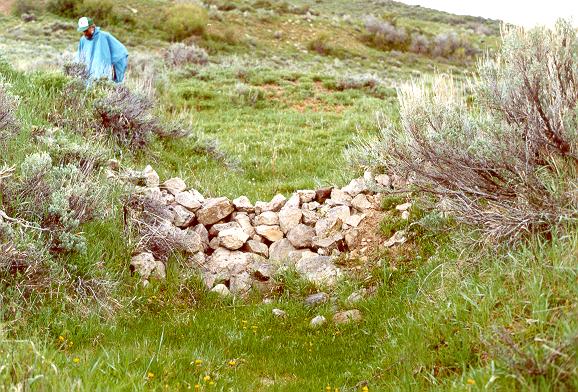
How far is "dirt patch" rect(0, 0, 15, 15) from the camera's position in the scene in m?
31.4

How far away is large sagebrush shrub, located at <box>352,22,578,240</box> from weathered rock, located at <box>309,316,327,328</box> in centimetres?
139

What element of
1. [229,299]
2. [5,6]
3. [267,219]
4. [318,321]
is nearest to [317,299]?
A: [318,321]

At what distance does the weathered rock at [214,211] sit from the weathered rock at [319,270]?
3.90 ft

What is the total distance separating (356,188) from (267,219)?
3.53 feet

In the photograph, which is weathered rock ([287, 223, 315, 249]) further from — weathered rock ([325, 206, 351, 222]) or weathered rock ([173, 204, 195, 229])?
weathered rock ([173, 204, 195, 229])

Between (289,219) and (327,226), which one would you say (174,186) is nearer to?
(289,219)

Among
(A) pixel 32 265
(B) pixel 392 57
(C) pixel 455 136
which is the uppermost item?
(C) pixel 455 136

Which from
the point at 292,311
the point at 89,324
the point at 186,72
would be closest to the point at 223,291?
the point at 292,311

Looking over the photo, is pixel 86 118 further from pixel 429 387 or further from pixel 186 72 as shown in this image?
pixel 186 72

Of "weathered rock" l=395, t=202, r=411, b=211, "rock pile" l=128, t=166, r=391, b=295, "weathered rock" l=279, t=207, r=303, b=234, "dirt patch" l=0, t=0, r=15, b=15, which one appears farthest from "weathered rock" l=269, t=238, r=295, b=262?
"dirt patch" l=0, t=0, r=15, b=15

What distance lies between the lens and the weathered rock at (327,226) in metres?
6.59

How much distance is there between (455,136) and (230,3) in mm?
36415

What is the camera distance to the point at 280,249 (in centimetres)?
659

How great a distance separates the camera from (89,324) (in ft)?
15.0
